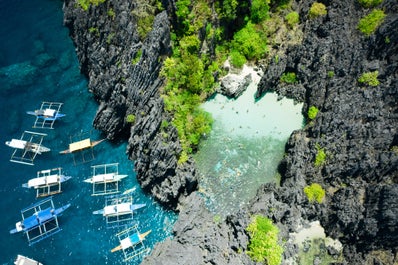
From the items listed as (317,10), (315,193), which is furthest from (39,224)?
(317,10)

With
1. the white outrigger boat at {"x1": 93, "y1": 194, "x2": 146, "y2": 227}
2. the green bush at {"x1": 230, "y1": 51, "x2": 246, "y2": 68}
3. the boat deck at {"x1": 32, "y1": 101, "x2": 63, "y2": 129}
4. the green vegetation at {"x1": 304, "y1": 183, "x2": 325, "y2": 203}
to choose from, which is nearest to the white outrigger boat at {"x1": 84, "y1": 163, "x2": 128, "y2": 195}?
the white outrigger boat at {"x1": 93, "y1": 194, "x2": 146, "y2": 227}

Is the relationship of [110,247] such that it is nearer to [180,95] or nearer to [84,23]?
[180,95]

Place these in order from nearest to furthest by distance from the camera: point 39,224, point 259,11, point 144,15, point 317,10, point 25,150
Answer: point 39,224
point 144,15
point 25,150
point 317,10
point 259,11

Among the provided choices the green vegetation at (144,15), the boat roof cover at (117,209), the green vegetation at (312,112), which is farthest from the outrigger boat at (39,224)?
the green vegetation at (312,112)

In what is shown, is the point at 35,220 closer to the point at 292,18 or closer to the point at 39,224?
the point at 39,224

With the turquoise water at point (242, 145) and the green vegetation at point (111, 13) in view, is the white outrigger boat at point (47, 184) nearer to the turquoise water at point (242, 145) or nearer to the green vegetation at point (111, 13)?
the turquoise water at point (242, 145)

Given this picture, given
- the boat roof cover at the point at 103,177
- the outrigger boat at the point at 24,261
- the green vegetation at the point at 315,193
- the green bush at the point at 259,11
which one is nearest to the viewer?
the outrigger boat at the point at 24,261

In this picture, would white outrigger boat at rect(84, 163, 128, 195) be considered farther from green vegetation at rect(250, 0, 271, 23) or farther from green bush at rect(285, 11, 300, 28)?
green bush at rect(285, 11, 300, 28)
